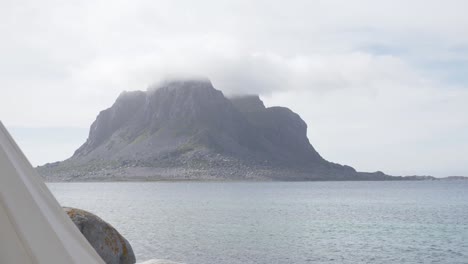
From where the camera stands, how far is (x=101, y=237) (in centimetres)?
1449

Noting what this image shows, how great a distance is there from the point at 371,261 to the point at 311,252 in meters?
5.85

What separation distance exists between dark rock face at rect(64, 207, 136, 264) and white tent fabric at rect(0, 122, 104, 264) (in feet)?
20.4

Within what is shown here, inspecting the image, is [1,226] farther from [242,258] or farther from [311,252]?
[311,252]

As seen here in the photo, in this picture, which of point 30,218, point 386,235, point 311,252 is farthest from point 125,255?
point 386,235

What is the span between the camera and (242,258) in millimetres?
44938

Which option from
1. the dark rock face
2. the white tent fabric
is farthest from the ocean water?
the white tent fabric

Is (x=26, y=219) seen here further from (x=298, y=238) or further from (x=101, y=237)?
(x=298, y=238)

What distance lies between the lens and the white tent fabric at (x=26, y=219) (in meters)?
6.70

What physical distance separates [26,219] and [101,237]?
7697 millimetres

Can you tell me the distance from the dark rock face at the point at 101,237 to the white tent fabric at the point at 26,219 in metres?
6.22

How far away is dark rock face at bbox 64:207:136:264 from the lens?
14270 mm

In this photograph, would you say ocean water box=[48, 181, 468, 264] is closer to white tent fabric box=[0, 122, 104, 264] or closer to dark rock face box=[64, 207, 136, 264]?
dark rock face box=[64, 207, 136, 264]

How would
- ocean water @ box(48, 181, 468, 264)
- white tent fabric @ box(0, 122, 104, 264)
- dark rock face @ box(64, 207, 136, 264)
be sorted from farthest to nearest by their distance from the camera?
ocean water @ box(48, 181, 468, 264)
dark rock face @ box(64, 207, 136, 264)
white tent fabric @ box(0, 122, 104, 264)

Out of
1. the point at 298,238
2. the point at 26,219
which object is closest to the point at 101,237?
the point at 26,219
